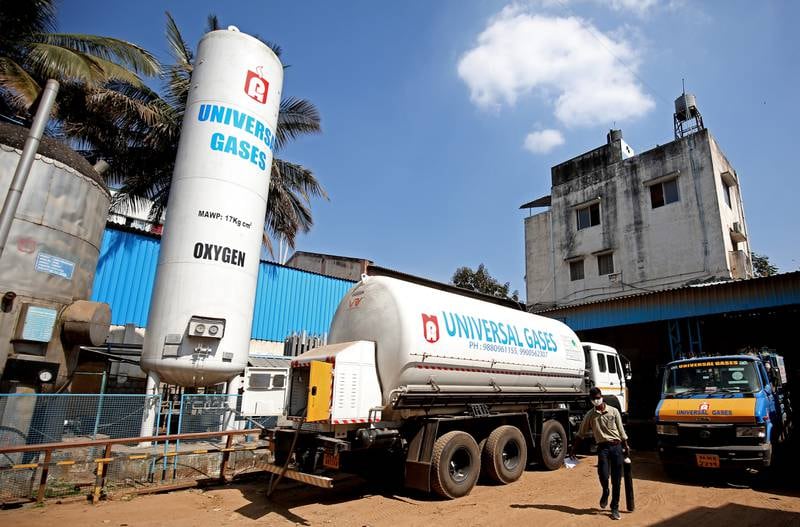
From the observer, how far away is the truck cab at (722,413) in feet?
28.7

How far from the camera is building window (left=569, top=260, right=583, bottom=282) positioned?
29141mm

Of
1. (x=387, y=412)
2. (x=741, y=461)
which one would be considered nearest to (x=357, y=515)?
(x=387, y=412)

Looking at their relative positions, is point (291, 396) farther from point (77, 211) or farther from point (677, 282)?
point (677, 282)

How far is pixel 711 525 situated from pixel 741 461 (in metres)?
2.85

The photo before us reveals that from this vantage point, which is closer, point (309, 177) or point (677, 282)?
point (309, 177)

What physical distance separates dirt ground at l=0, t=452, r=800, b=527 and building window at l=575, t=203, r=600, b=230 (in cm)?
2140

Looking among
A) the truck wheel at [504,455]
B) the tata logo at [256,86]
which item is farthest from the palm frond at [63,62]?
the truck wheel at [504,455]

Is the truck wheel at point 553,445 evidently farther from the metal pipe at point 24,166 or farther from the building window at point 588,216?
the building window at point 588,216

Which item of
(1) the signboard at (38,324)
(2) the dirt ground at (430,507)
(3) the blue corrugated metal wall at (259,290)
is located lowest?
(2) the dirt ground at (430,507)

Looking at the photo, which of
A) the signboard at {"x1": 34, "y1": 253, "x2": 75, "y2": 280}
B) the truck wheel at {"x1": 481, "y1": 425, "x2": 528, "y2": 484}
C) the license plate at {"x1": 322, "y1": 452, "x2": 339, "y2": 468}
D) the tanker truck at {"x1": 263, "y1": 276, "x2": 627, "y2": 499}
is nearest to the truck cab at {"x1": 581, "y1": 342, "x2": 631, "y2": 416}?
the tanker truck at {"x1": 263, "y1": 276, "x2": 627, "y2": 499}

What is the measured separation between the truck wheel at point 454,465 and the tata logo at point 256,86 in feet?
27.5

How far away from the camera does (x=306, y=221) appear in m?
22.0

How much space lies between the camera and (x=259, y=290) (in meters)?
17.9

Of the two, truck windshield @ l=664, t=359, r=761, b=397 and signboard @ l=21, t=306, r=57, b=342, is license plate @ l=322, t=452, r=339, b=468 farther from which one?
truck windshield @ l=664, t=359, r=761, b=397
